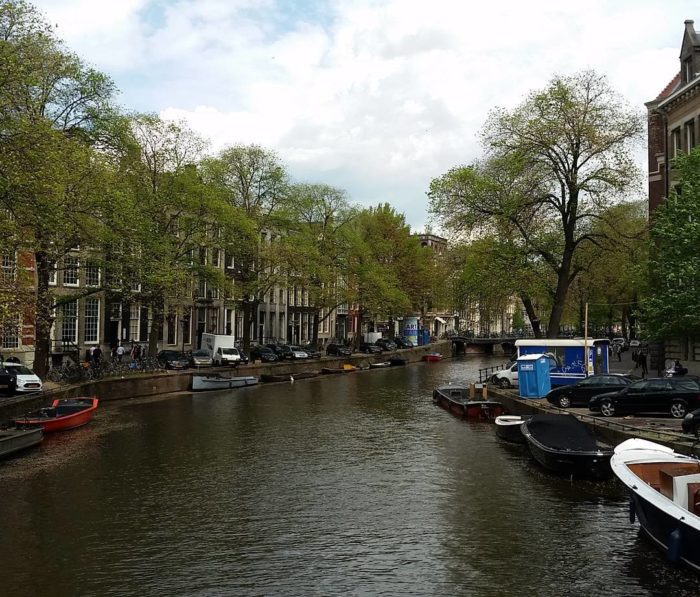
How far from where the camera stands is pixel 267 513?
17.5 metres

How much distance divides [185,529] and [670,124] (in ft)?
132

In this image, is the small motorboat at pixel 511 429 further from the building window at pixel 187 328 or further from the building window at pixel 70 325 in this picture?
the building window at pixel 187 328

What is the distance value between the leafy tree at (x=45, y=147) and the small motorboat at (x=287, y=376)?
2086cm

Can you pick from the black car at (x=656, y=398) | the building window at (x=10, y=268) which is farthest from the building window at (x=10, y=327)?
the black car at (x=656, y=398)

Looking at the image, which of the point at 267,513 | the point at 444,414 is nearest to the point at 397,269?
the point at 444,414

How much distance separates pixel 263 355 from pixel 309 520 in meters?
45.4

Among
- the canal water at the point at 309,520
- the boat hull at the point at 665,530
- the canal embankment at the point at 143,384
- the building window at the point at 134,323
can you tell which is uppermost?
the building window at the point at 134,323

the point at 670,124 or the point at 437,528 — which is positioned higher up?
the point at 670,124

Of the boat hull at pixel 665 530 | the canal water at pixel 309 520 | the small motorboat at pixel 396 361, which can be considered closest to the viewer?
the boat hull at pixel 665 530

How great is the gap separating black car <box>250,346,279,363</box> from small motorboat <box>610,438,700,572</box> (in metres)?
46.5

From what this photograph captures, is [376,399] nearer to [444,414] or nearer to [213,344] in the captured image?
[444,414]

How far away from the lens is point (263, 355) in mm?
61750

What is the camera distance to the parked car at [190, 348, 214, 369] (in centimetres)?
5297

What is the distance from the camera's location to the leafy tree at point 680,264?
100ft
